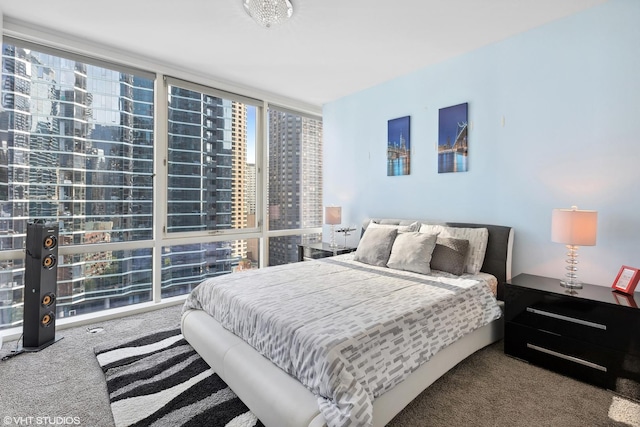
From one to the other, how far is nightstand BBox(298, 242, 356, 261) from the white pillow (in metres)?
1.34

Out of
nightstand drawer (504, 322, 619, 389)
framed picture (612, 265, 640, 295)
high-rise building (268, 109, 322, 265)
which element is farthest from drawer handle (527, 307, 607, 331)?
high-rise building (268, 109, 322, 265)

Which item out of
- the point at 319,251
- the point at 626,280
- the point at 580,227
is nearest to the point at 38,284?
the point at 319,251

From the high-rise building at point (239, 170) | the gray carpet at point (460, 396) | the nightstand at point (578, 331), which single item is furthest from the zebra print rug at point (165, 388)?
the nightstand at point (578, 331)

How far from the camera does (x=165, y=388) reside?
6.47 ft

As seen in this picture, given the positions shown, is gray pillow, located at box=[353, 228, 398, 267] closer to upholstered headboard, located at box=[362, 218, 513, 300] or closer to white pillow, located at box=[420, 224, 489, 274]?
white pillow, located at box=[420, 224, 489, 274]

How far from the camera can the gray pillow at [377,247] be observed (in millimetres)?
3079

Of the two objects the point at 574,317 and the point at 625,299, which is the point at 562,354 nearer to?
the point at 574,317

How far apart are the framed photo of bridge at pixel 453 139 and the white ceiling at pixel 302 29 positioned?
60cm

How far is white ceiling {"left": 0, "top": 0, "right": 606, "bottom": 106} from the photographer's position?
2.42 meters

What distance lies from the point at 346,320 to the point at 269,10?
7.71 feet

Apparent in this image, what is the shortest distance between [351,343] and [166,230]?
293 cm

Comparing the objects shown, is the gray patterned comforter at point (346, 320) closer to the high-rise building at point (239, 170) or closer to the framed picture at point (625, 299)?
the framed picture at point (625, 299)

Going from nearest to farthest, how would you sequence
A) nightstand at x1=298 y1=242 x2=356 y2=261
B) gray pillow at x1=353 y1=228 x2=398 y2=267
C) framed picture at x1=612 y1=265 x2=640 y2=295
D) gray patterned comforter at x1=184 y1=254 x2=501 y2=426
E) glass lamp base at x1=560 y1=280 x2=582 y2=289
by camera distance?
gray patterned comforter at x1=184 y1=254 x2=501 y2=426 < framed picture at x1=612 y1=265 x2=640 y2=295 < glass lamp base at x1=560 y1=280 x2=582 y2=289 < gray pillow at x1=353 y1=228 x2=398 y2=267 < nightstand at x1=298 y1=242 x2=356 y2=261

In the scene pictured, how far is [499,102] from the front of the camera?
2.98m
